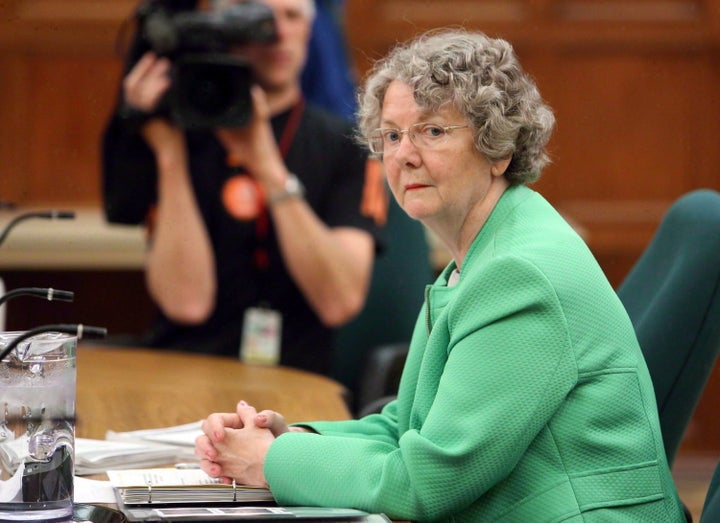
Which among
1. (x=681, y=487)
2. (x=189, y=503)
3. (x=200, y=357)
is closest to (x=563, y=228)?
(x=189, y=503)

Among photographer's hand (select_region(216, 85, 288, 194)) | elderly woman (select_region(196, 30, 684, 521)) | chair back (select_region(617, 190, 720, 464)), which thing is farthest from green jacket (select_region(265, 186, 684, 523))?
photographer's hand (select_region(216, 85, 288, 194))

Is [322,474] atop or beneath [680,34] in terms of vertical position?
→ beneath

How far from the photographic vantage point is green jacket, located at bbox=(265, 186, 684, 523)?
4.24 feet

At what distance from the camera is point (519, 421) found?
1292 mm

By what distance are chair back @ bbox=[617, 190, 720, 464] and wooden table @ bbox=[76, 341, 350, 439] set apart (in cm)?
58

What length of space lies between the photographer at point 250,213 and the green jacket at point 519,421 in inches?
61.2

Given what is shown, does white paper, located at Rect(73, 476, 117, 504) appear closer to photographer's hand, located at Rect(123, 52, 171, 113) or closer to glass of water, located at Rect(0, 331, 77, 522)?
glass of water, located at Rect(0, 331, 77, 522)

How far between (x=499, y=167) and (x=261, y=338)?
150 cm

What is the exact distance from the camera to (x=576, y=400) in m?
1.36

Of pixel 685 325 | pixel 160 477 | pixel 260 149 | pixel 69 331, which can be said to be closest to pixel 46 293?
pixel 69 331

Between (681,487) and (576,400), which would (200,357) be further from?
(681,487)

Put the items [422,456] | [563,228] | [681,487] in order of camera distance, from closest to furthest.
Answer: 1. [422,456]
2. [563,228]
3. [681,487]

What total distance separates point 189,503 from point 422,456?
0.87ft

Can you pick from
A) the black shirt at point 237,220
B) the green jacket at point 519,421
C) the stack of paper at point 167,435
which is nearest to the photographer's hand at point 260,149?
the black shirt at point 237,220
